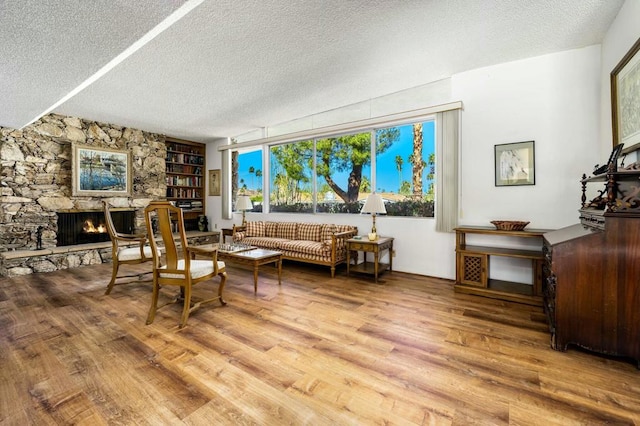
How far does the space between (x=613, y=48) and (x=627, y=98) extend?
69cm

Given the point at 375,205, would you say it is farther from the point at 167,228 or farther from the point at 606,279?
the point at 167,228

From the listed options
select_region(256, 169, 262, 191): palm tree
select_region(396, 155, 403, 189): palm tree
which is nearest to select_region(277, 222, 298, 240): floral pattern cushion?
select_region(256, 169, 262, 191): palm tree

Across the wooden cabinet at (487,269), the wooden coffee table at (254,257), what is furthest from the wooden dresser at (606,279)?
the wooden coffee table at (254,257)

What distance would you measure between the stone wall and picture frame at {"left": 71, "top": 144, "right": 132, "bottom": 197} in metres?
0.13

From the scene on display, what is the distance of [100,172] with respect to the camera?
552cm

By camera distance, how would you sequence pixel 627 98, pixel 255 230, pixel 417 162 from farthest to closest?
pixel 255 230 → pixel 417 162 → pixel 627 98

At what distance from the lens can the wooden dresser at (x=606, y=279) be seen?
75.0 inches

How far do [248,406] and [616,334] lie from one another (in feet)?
8.08

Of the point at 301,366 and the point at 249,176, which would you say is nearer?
the point at 301,366

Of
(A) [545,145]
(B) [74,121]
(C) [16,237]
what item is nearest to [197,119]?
(B) [74,121]

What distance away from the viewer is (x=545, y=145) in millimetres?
3422

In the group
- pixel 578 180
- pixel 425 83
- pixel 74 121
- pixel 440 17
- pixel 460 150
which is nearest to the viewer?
pixel 440 17

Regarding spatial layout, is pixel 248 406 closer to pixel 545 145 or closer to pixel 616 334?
pixel 616 334

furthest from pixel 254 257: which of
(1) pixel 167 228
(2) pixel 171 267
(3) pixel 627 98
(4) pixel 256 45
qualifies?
(3) pixel 627 98
